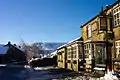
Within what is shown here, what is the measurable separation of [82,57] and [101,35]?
5993 millimetres

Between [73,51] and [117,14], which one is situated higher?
[117,14]

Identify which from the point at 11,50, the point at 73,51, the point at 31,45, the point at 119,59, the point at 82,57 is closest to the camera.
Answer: the point at 119,59

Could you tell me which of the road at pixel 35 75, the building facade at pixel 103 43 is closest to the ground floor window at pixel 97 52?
the building facade at pixel 103 43

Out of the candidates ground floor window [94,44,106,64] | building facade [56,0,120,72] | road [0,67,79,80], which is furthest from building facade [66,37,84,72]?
ground floor window [94,44,106,64]

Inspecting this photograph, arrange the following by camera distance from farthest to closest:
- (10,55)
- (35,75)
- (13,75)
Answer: (10,55), (13,75), (35,75)

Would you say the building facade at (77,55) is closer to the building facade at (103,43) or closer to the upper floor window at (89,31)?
the building facade at (103,43)

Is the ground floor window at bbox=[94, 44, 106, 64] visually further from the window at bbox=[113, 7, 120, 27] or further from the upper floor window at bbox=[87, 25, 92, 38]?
the window at bbox=[113, 7, 120, 27]

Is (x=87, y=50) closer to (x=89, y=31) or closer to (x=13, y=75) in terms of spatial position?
(x=89, y=31)

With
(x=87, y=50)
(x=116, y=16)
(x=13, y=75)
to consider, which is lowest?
(x=13, y=75)

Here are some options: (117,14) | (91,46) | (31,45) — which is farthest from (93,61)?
(31,45)

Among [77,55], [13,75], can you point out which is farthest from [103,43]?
[13,75]

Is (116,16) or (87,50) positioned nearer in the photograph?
(116,16)

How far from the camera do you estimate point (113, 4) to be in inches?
963

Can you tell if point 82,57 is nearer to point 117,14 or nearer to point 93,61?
point 93,61
